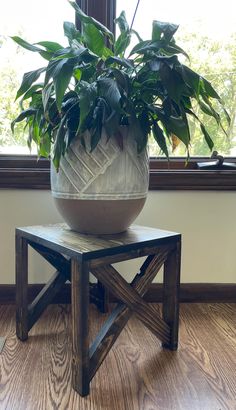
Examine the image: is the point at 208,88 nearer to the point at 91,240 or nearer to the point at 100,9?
the point at 91,240

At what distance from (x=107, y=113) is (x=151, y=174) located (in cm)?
63

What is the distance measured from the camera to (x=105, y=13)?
149 cm

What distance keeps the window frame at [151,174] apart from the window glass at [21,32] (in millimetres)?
129

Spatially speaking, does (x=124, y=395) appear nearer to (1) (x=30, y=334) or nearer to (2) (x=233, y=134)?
(1) (x=30, y=334)

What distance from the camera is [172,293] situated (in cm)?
113

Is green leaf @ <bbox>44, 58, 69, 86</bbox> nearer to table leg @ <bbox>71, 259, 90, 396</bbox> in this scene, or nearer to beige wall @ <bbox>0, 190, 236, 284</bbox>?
table leg @ <bbox>71, 259, 90, 396</bbox>

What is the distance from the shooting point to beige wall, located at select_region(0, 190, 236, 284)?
1492 millimetres

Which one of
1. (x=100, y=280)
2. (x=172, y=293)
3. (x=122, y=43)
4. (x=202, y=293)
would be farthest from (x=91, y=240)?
(x=202, y=293)

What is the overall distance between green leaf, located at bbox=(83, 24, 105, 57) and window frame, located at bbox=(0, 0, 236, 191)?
2.10 ft

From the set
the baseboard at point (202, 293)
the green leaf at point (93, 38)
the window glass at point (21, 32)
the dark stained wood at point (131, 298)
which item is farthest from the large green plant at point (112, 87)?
the baseboard at point (202, 293)

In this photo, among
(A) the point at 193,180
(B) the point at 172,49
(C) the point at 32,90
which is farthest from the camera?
(A) the point at 193,180

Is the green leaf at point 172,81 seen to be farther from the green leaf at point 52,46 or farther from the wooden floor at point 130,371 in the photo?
the wooden floor at point 130,371

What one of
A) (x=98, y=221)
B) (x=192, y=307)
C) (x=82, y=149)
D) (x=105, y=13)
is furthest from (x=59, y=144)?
(x=192, y=307)

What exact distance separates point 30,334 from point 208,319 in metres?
0.72
